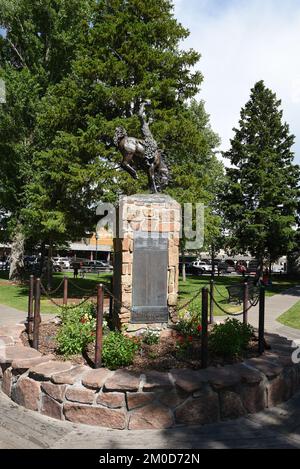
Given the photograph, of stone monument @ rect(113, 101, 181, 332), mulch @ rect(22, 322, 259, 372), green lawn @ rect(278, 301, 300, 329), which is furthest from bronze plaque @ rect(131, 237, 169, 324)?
green lawn @ rect(278, 301, 300, 329)

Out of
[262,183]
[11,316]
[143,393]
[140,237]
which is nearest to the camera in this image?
[143,393]

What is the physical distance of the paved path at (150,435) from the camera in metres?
4.25

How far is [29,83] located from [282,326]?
17481 millimetres

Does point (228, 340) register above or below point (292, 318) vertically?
above

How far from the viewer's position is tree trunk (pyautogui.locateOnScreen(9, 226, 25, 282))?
2333 centimetres

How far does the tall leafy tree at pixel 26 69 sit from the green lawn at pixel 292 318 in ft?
45.1

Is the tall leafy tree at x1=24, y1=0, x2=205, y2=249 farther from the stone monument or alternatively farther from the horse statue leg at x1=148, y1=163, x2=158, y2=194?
the stone monument

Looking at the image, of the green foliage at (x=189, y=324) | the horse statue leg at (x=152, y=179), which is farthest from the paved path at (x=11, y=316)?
the horse statue leg at (x=152, y=179)

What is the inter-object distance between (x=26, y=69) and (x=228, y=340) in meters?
19.9

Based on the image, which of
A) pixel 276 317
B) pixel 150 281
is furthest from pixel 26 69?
pixel 150 281

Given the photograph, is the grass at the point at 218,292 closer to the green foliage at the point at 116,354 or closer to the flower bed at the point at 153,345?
the flower bed at the point at 153,345

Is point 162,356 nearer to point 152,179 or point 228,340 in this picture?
point 228,340

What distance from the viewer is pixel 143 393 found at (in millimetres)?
4707
